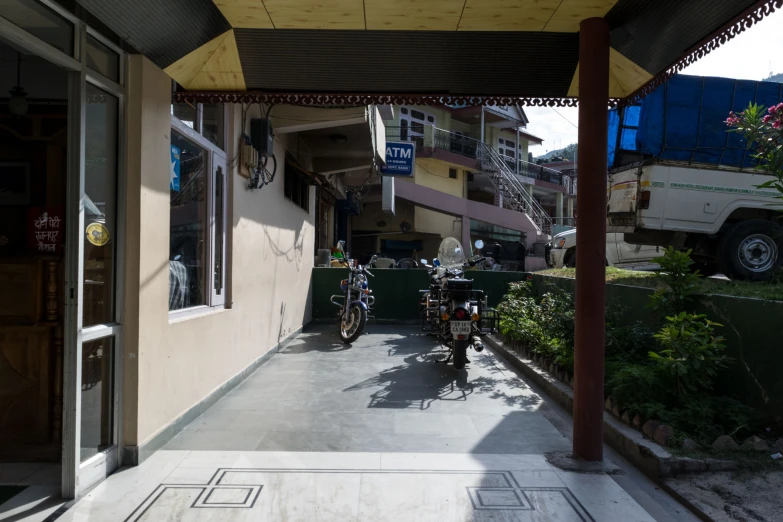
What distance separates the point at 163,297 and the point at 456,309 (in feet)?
12.1

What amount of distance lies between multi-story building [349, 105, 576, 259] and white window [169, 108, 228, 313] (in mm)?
16059

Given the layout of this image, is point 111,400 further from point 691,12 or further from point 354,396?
point 691,12

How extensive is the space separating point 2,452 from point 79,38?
2.94 metres

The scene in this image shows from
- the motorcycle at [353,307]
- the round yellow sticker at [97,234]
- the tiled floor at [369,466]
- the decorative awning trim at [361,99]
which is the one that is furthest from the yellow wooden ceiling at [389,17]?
the motorcycle at [353,307]

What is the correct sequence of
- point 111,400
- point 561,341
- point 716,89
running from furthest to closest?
point 716,89, point 561,341, point 111,400

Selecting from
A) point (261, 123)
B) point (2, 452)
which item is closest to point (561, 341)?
point (261, 123)

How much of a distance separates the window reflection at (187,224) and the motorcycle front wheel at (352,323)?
381cm

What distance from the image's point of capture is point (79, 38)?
335 cm

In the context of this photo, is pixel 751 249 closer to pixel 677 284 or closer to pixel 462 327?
pixel 677 284

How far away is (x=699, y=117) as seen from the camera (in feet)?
25.2

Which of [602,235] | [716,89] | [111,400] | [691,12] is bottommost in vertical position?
[111,400]

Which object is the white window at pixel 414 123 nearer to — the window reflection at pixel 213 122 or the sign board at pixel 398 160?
the sign board at pixel 398 160

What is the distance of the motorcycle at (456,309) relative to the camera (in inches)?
270

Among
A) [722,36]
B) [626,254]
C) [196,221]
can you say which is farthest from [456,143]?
[722,36]
